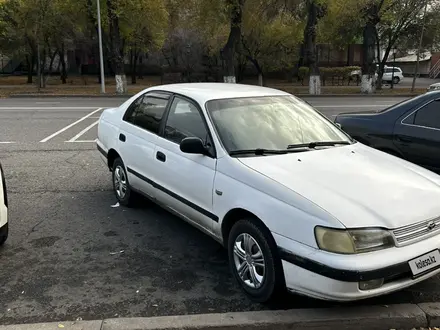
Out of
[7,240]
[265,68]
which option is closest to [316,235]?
[7,240]

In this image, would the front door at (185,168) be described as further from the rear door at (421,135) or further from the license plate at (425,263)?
the rear door at (421,135)

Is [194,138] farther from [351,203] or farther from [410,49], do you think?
[410,49]

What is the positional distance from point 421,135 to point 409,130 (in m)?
0.18

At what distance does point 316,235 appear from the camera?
9.44 feet

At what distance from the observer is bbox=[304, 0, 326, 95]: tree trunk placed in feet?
72.9

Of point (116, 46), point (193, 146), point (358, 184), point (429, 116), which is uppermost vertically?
point (116, 46)

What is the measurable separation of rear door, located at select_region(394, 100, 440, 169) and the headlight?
278 cm

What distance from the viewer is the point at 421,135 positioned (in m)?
5.35

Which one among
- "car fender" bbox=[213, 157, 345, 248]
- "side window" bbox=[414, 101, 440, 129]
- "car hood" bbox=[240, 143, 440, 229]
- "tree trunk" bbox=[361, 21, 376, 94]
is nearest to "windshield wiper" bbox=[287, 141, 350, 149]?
"car hood" bbox=[240, 143, 440, 229]

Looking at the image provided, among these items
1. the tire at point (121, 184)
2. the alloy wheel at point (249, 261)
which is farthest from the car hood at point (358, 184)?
the tire at point (121, 184)

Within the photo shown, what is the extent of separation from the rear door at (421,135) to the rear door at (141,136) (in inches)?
117

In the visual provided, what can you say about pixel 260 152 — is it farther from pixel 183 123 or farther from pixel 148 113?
pixel 148 113

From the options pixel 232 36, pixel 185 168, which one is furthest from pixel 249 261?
pixel 232 36

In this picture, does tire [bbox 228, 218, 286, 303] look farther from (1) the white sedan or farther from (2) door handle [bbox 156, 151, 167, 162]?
(2) door handle [bbox 156, 151, 167, 162]
